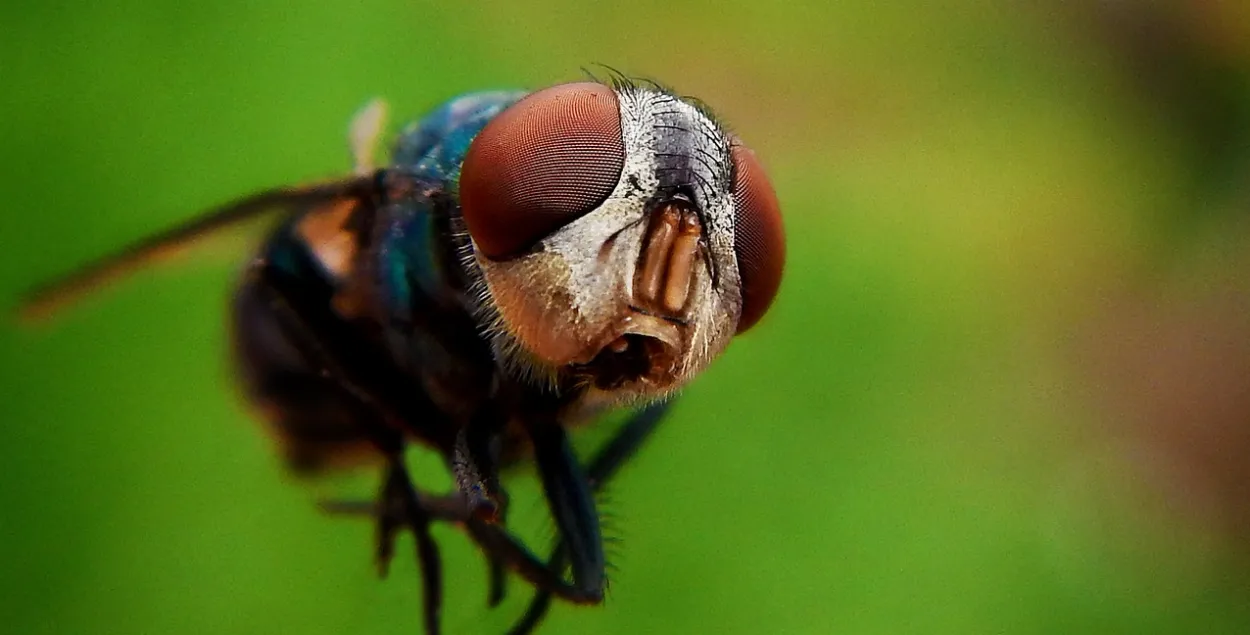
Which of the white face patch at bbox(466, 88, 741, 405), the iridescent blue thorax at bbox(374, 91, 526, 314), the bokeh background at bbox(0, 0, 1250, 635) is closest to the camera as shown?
the white face patch at bbox(466, 88, 741, 405)

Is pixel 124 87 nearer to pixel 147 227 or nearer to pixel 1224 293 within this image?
pixel 147 227

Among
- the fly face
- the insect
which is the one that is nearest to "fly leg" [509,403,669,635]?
the insect

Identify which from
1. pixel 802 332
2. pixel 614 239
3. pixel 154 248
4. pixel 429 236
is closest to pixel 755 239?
pixel 614 239

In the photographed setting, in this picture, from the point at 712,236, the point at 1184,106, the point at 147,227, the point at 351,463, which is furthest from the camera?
the point at 1184,106

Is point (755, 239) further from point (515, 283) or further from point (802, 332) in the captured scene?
point (802, 332)

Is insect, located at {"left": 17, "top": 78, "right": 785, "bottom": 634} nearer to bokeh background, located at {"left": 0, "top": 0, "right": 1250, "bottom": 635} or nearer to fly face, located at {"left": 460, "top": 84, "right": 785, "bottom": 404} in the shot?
fly face, located at {"left": 460, "top": 84, "right": 785, "bottom": 404}

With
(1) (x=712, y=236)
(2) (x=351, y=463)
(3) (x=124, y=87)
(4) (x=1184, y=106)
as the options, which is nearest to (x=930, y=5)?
(4) (x=1184, y=106)

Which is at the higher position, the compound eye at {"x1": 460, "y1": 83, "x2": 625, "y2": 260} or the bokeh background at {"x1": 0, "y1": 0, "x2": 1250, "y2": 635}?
the compound eye at {"x1": 460, "y1": 83, "x2": 625, "y2": 260}

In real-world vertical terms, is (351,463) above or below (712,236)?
below
